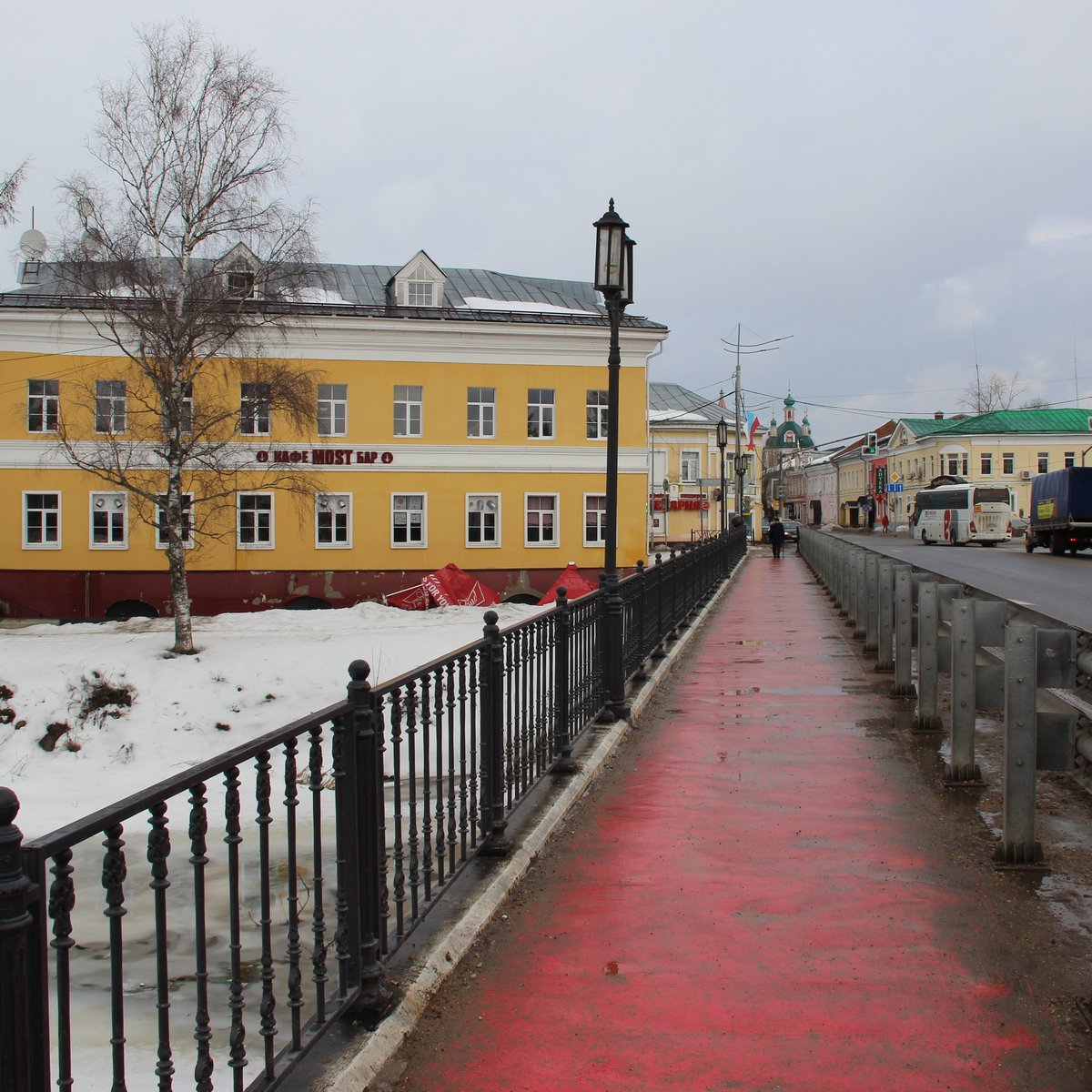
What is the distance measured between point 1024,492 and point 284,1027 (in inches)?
3004

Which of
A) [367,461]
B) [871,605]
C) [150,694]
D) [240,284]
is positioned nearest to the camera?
[871,605]

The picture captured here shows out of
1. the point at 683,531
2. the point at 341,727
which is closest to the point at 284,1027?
the point at 341,727

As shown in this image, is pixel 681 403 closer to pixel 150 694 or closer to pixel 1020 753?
pixel 150 694

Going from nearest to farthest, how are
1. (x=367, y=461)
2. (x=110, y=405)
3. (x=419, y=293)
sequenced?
(x=110, y=405) < (x=367, y=461) < (x=419, y=293)

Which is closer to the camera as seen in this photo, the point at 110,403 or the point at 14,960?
the point at 14,960

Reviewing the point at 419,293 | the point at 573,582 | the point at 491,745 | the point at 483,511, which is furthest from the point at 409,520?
the point at 491,745

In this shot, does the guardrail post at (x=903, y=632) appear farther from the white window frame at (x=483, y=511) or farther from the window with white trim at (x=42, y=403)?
the window with white trim at (x=42, y=403)

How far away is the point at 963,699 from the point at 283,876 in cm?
677

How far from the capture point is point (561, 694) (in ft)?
22.2

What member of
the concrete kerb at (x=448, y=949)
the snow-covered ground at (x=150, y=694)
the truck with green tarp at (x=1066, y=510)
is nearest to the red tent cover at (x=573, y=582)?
the snow-covered ground at (x=150, y=694)

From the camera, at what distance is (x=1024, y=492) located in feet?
243

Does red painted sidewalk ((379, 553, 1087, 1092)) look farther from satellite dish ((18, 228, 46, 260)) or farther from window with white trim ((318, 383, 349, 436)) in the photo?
satellite dish ((18, 228, 46, 260))

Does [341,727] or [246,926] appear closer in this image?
[341,727]

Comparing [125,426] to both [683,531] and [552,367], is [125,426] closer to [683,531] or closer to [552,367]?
[552,367]
